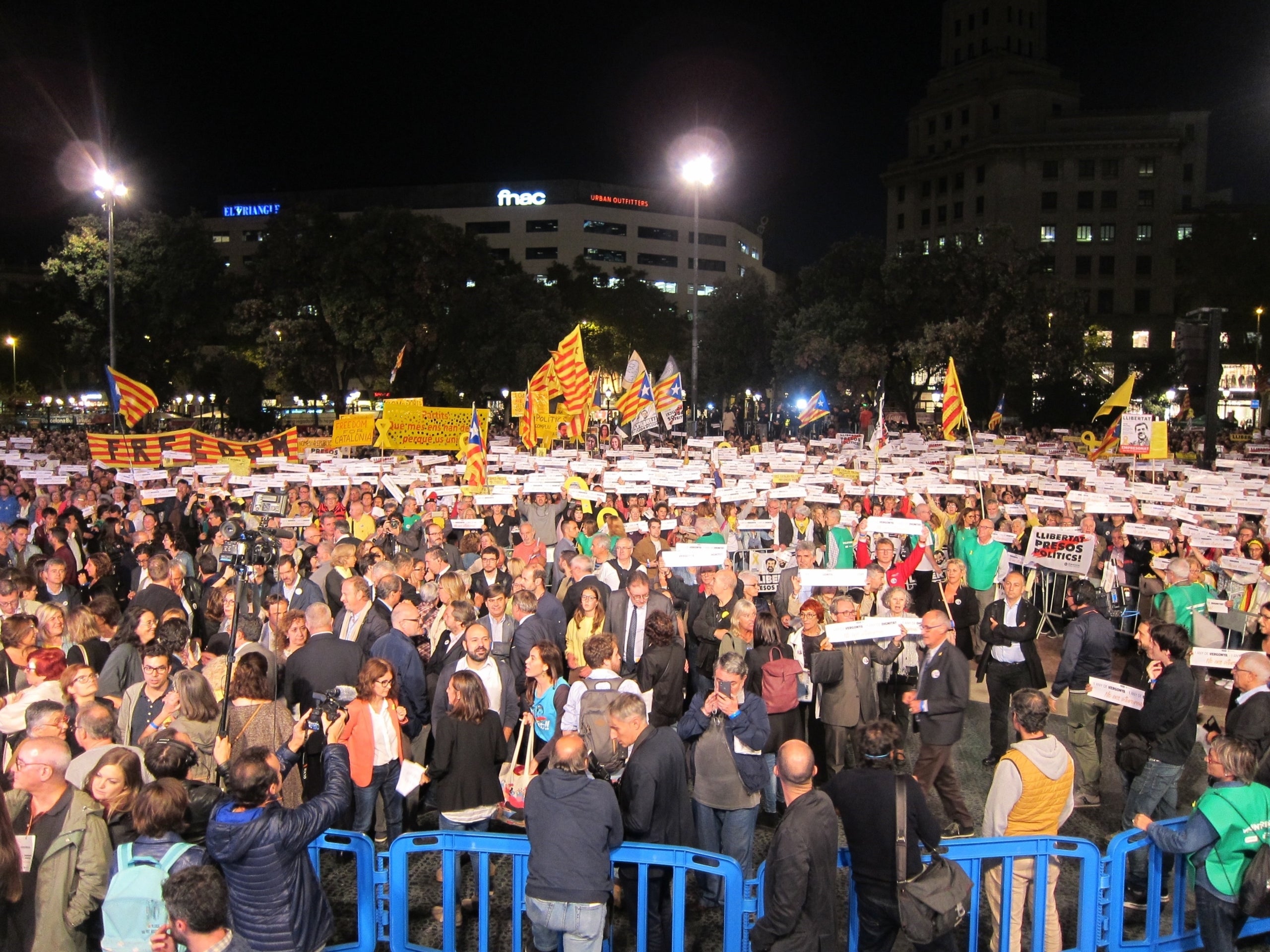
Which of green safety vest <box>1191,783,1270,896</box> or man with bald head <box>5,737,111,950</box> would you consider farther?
green safety vest <box>1191,783,1270,896</box>

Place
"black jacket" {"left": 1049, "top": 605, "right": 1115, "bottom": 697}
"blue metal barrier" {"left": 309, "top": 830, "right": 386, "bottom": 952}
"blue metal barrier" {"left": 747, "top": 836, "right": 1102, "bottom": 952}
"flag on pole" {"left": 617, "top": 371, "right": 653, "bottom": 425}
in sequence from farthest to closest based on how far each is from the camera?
"flag on pole" {"left": 617, "top": 371, "right": 653, "bottom": 425} < "black jacket" {"left": 1049, "top": 605, "right": 1115, "bottom": 697} < "blue metal barrier" {"left": 309, "top": 830, "right": 386, "bottom": 952} < "blue metal barrier" {"left": 747, "top": 836, "right": 1102, "bottom": 952}

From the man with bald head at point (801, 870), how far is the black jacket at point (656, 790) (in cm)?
78

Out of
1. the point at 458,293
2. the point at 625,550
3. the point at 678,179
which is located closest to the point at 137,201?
the point at 458,293

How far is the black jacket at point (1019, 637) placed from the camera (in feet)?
26.1

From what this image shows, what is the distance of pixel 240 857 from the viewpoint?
4102mm

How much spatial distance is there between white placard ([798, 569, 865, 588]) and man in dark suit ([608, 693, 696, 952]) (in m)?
3.77

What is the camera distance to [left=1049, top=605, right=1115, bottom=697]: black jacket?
23.9ft

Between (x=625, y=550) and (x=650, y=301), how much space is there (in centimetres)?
5967

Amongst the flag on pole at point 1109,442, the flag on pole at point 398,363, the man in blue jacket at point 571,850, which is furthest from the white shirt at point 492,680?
the flag on pole at point 398,363

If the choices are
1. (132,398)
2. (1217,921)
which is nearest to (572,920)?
(1217,921)

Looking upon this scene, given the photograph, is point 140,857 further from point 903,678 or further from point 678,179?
point 678,179

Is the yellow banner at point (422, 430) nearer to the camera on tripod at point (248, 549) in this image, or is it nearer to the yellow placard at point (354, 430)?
the yellow placard at point (354, 430)

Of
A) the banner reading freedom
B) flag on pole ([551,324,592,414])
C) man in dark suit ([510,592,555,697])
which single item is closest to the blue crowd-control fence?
man in dark suit ([510,592,555,697])

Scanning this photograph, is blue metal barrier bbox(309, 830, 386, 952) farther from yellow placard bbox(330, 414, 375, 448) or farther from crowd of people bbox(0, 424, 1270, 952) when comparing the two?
yellow placard bbox(330, 414, 375, 448)
